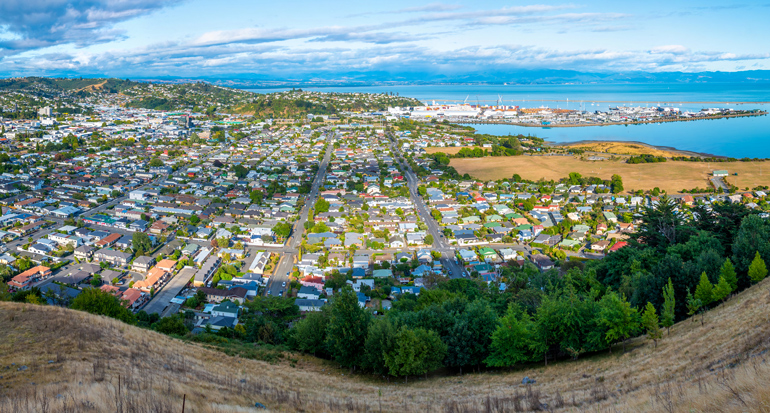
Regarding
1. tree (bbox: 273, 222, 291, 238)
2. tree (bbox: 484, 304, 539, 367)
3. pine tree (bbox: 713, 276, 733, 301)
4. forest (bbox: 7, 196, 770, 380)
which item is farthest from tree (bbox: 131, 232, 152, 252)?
pine tree (bbox: 713, 276, 733, 301)

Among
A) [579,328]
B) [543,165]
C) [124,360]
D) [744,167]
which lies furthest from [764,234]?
[744,167]

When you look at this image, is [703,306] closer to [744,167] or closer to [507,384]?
[507,384]

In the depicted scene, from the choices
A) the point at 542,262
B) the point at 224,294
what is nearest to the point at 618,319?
the point at 542,262

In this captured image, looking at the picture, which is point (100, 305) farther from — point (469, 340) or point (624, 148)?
point (624, 148)

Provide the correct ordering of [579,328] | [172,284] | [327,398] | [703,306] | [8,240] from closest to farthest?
[327,398] < [579,328] < [703,306] < [172,284] < [8,240]

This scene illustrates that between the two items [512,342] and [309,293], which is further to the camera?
[309,293]

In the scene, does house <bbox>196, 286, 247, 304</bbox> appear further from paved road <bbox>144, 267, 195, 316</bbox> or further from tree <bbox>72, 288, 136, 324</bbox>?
tree <bbox>72, 288, 136, 324</bbox>
